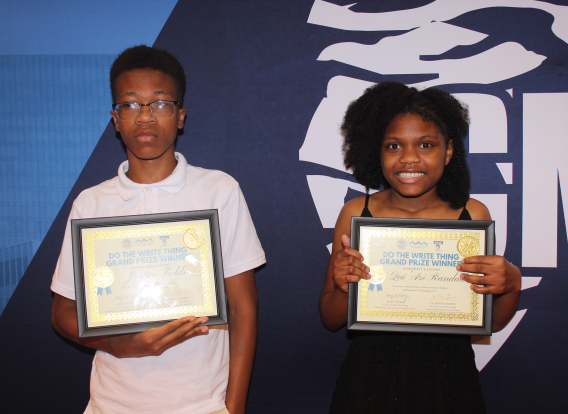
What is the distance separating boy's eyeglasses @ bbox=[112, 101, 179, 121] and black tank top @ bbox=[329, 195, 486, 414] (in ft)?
5.12

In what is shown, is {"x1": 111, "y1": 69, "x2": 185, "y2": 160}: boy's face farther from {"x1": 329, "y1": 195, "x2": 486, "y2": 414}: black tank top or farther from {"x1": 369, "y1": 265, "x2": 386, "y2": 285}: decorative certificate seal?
{"x1": 329, "y1": 195, "x2": 486, "y2": 414}: black tank top

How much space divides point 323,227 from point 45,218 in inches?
77.3

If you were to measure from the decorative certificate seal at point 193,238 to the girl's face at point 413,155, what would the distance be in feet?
3.29

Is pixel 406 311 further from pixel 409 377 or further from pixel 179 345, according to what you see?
pixel 179 345

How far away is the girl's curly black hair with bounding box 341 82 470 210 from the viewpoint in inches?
78.3

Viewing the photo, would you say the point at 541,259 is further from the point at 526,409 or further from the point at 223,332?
the point at 223,332

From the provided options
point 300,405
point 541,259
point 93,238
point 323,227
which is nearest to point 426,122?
point 323,227

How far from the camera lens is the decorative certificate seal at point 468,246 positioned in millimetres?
1673

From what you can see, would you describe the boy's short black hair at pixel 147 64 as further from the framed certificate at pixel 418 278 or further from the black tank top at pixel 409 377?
the black tank top at pixel 409 377

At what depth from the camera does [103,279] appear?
1.65 meters

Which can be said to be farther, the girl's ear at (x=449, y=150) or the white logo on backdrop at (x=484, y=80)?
the white logo on backdrop at (x=484, y=80)

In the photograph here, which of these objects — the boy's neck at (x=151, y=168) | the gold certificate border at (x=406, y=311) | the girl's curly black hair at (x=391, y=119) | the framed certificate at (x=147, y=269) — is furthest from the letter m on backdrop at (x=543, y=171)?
the boy's neck at (x=151, y=168)

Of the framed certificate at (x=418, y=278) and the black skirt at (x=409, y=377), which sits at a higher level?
the framed certificate at (x=418, y=278)

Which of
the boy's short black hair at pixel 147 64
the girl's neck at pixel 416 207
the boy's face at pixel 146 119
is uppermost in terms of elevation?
the boy's short black hair at pixel 147 64
